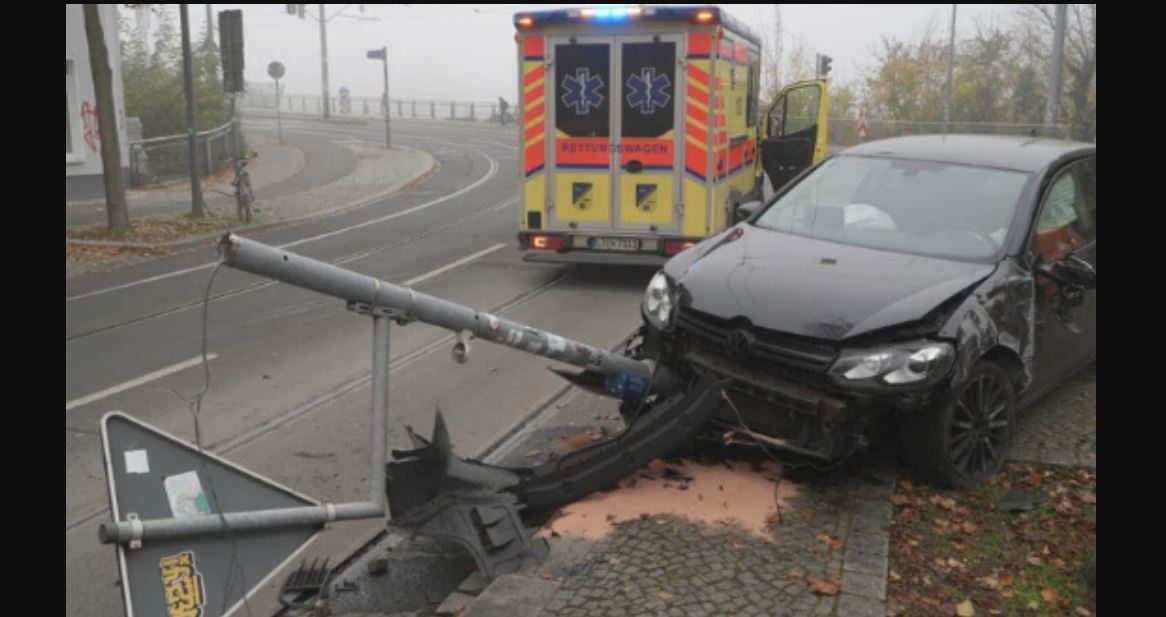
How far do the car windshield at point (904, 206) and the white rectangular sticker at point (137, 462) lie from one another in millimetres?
3979

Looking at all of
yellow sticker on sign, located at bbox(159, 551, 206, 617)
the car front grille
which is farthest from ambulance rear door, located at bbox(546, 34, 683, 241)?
yellow sticker on sign, located at bbox(159, 551, 206, 617)

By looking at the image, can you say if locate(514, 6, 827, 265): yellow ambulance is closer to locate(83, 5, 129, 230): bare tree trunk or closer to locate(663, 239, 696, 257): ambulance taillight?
locate(663, 239, 696, 257): ambulance taillight

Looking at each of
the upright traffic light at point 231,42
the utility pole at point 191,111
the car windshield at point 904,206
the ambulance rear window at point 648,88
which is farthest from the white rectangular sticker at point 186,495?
the upright traffic light at point 231,42

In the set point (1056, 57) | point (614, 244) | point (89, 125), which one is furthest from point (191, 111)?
point (1056, 57)

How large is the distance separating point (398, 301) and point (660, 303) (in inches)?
77.1

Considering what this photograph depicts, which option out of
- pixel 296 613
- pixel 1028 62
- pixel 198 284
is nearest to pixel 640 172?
pixel 198 284

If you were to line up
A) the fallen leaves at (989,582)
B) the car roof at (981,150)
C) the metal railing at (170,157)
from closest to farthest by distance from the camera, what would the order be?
the fallen leaves at (989,582), the car roof at (981,150), the metal railing at (170,157)

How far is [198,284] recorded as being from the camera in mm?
12320

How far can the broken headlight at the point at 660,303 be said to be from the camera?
18.4 feet

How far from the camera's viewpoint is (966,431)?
5309 millimetres

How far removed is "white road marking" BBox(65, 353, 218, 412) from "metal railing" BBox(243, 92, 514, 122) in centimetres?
5251

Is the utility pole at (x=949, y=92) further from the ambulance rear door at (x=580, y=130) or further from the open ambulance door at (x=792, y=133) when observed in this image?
the ambulance rear door at (x=580, y=130)

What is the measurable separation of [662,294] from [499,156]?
Answer: 2911 centimetres
